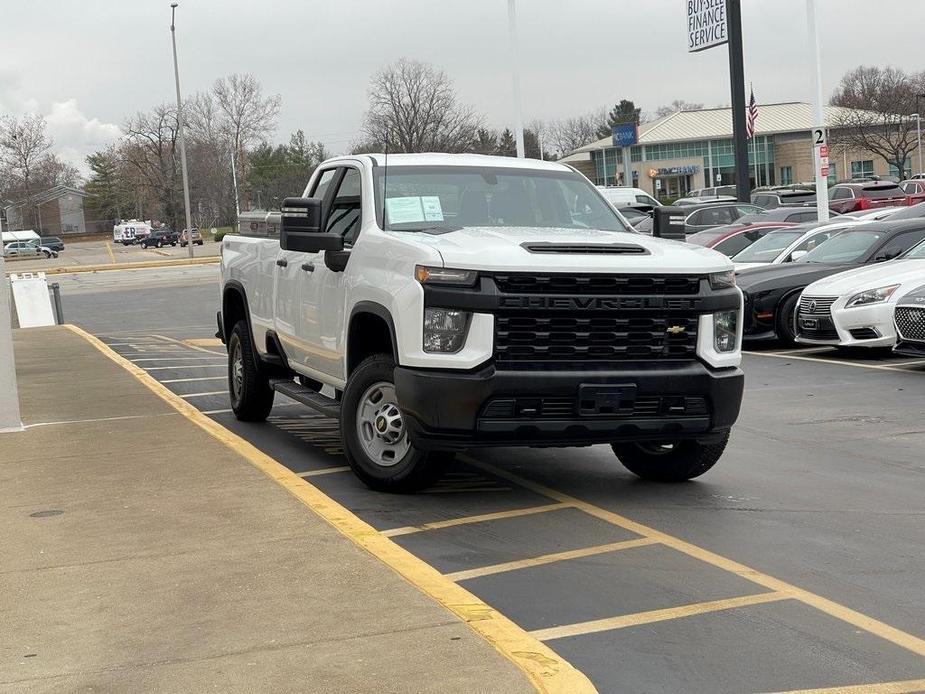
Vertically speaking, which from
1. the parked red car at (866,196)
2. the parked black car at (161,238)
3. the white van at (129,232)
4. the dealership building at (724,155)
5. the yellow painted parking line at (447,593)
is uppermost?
the dealership building at (724,155)

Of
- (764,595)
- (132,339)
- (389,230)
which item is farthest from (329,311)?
(132,339)

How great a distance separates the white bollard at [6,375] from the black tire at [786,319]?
1015 cm

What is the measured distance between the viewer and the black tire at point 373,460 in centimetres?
747

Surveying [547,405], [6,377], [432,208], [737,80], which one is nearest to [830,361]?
[432,208]

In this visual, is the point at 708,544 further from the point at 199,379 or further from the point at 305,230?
the point at 199,379

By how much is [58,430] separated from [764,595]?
6.76 meters

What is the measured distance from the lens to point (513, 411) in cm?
693

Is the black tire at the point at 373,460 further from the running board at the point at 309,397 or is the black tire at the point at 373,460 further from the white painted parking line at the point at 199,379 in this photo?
the white painted parking line at the point at 199,379

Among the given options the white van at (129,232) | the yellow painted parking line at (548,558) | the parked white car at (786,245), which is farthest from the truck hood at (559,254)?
the white van at (129,232)

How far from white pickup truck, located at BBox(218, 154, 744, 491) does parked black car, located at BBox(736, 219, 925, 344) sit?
28.7 feet

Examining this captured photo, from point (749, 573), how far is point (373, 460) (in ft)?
8.71

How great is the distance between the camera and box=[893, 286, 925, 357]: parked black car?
13.1m

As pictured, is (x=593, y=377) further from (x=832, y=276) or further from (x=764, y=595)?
(x=832, y=276)

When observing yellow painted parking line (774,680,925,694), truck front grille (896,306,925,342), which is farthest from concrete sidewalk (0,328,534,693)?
truck front grille (896,306,925,342)
